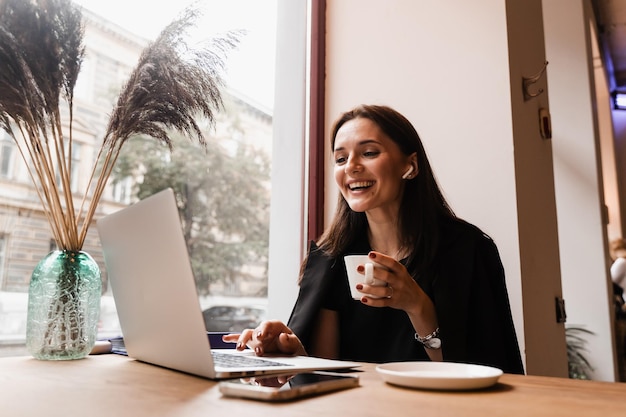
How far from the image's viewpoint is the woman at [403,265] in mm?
1394

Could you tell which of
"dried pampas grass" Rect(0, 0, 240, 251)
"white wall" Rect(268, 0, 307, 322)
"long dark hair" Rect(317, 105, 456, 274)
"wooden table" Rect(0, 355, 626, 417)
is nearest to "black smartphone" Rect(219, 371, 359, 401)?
"wooden table" Rect(0, 355, 626, 417)

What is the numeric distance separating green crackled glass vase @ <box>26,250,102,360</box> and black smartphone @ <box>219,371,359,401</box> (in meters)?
0.51

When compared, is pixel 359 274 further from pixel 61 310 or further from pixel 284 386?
pixel 61 310

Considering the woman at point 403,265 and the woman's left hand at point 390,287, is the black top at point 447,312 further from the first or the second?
the woman's left hand at point 390,287

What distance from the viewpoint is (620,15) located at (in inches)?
212

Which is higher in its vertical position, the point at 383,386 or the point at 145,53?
the point at 145,53

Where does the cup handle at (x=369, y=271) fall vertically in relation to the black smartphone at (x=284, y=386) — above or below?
above

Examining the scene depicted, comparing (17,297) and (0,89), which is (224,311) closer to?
(17,297)

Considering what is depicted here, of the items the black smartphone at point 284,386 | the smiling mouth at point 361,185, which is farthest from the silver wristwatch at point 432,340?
the black smartphone at point 284,386

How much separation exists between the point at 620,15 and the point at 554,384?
579cm

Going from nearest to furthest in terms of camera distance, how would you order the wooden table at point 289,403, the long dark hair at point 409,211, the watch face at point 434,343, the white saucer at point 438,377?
the wooden table at point 289,403 → the white saucer at point 438,377 → the watch face at point 434,343 → the long dark hair at point 409,211

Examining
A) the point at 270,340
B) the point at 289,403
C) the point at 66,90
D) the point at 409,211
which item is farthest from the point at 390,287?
the point at 66,90

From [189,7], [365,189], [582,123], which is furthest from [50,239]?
[582,123]

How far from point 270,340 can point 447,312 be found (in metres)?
0.49
